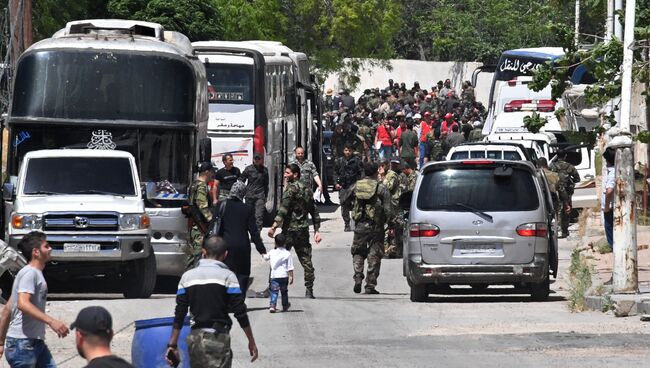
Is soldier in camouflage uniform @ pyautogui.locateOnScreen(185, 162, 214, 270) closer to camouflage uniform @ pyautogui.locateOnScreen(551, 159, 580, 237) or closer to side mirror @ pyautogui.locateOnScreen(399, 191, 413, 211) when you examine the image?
side mirror @ pyautogui.locateOnScreen(399, 191, 413, 211)

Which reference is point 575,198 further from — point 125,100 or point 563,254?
point 125,100

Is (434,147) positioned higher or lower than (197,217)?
lower

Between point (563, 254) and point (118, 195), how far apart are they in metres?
9.71

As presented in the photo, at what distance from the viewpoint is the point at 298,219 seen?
20000mm

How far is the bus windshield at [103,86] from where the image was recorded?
21.8 meters

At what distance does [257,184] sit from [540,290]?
10.1 meters

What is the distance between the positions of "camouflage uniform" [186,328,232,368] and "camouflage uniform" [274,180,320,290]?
9293 mm

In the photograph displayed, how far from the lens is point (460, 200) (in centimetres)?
1908

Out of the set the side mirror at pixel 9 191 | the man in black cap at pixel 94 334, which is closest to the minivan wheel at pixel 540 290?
the side mirror at pixel 9 191

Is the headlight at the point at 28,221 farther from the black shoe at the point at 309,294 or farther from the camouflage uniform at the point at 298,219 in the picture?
the black shoe at the point at 309,294

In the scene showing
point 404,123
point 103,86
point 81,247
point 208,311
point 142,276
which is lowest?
point 404,123

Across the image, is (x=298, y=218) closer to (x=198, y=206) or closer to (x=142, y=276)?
(x=198, y=206)

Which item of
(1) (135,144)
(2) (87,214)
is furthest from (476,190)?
(1) (135,144)

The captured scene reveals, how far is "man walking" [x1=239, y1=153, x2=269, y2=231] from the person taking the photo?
28.4 m
